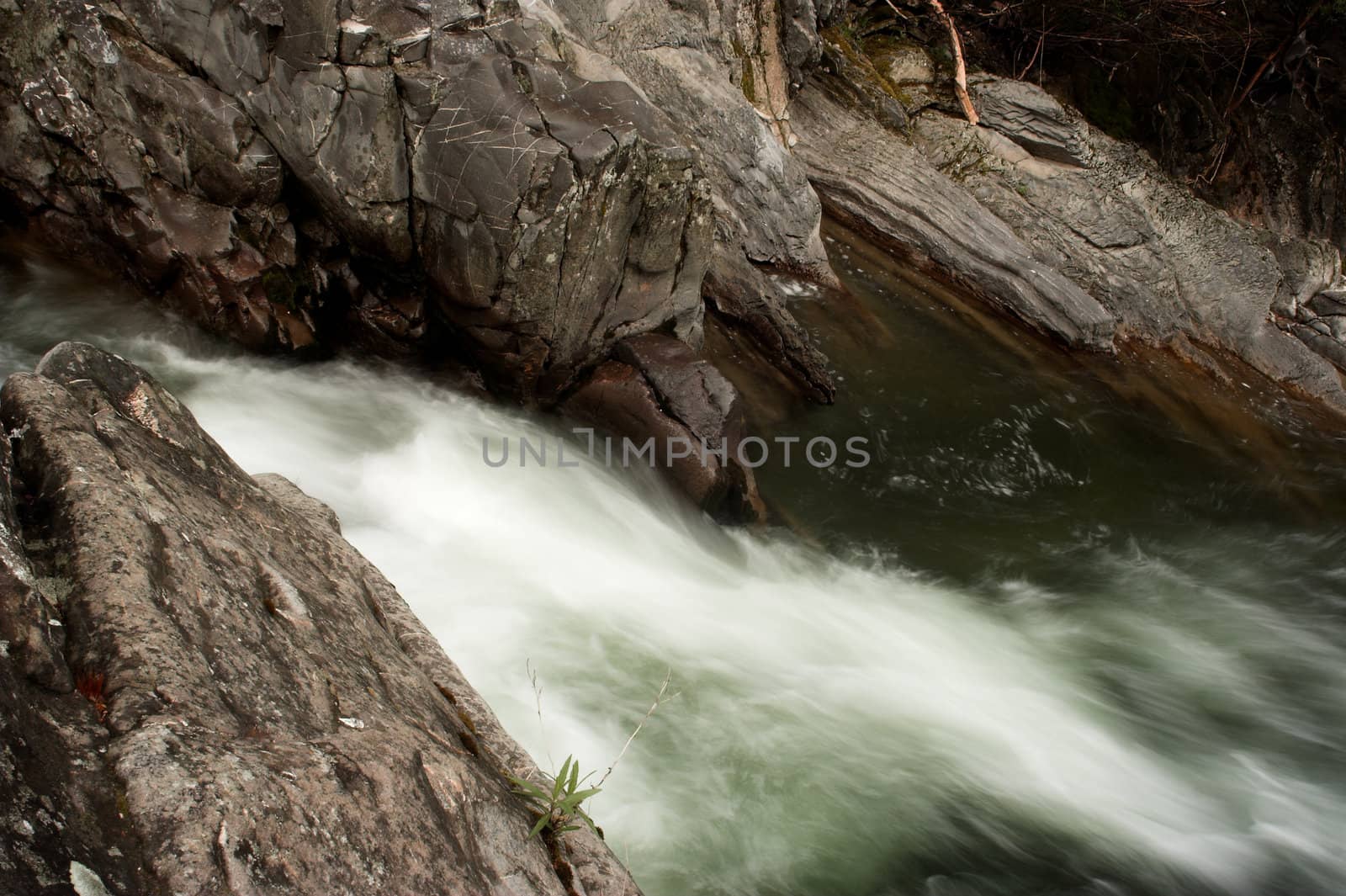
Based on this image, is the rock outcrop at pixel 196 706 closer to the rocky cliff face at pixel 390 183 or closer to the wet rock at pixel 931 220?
the rocky cliff face at pixel 390 183

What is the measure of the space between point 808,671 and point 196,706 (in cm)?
390

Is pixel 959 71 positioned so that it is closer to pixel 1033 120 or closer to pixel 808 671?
pixel 1033 120

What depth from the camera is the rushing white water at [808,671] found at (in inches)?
162

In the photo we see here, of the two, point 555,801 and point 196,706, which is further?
point 555,801

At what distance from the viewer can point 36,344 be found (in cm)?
605

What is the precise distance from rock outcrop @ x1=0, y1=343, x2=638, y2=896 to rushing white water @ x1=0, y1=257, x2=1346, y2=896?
4.64 ft

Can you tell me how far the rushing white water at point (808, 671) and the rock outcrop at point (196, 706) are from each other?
4.64ft

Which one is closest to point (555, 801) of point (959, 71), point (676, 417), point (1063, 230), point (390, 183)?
point (676, 417)

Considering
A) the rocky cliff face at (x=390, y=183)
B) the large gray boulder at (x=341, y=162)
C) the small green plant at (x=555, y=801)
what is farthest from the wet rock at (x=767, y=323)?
the small green plant at (x=555, y=801)

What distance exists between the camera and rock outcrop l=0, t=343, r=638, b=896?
1653 millimetres

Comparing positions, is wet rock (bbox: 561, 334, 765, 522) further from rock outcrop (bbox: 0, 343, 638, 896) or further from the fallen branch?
the fallen branch

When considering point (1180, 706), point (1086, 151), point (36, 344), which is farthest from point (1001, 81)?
point (36, 344)

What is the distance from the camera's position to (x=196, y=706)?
6.36 feet

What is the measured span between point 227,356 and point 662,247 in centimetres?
316
